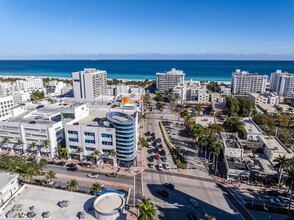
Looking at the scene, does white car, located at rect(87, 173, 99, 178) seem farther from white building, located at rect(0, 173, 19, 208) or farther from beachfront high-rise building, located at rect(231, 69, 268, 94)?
beachfront high-rise building, located at rect(231, 69, 268, 94)

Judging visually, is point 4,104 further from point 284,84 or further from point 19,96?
point 284,84

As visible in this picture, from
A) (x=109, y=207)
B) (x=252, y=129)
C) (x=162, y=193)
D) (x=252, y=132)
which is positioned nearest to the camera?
(x=109, y=207)

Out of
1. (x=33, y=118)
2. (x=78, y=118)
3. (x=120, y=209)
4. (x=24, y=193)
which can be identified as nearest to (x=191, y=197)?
(x=120, y=209)

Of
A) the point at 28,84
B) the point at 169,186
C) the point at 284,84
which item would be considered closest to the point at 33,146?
the point at 169,186

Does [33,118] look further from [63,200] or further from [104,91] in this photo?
[104,91]

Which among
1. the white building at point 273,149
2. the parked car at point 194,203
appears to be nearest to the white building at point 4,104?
the parked car at point 194,203

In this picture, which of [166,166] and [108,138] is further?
[166,166]
